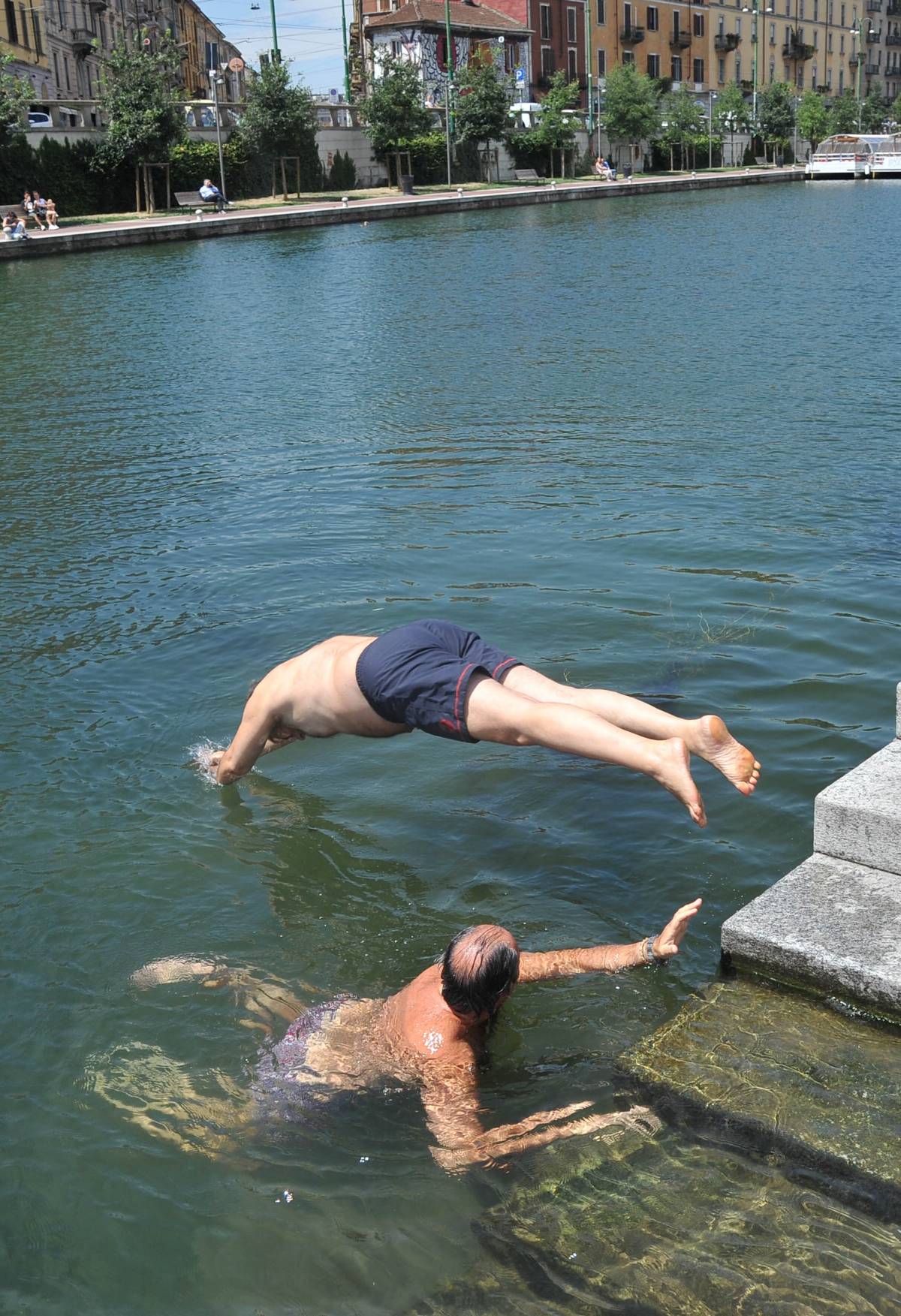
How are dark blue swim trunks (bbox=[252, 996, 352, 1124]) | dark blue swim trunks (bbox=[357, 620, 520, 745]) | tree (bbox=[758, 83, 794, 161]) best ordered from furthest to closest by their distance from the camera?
tree (bbox=[758, 83, 794, 161])
dark blue swim trunks (bbox=[357, 620, 520, 745])
dark blue swim trunks (bbox=[252, 996, 352, 1124])

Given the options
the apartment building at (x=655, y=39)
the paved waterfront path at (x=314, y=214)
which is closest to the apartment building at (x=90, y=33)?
the paved waterfront path at (x=314, y=214)

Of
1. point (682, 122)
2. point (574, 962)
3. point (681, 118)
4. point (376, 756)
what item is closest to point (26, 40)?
point (681, 118)

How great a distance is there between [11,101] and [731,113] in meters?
62.1

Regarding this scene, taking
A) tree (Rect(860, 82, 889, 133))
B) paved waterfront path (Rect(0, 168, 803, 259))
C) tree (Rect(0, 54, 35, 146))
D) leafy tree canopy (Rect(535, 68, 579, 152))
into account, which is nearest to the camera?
paved waterfront path (Rect(0, 168, 803, 259))

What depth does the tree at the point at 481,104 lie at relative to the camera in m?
70.5

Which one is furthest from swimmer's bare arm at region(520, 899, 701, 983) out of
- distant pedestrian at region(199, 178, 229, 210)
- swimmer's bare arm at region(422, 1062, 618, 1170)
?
distant pedestrian at region(199, 178, 229, 210)

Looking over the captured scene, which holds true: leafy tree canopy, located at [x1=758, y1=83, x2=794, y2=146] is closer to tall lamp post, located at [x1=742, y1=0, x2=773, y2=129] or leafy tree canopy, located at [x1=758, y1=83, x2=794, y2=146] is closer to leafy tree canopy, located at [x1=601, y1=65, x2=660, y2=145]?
tall lamp post, located at [x1=742, y1=0, x2=773, y2=129]

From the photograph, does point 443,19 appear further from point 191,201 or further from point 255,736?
point 255,736

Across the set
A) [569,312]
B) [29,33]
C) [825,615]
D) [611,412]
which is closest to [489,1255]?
[825,615]

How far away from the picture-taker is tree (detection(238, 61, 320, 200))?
59.8 meters

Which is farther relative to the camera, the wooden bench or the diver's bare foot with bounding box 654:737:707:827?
the wooden bench

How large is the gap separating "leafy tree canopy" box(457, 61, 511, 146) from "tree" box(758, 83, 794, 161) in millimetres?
34382

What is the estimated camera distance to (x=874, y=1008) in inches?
164

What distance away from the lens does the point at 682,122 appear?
85.8 meters
